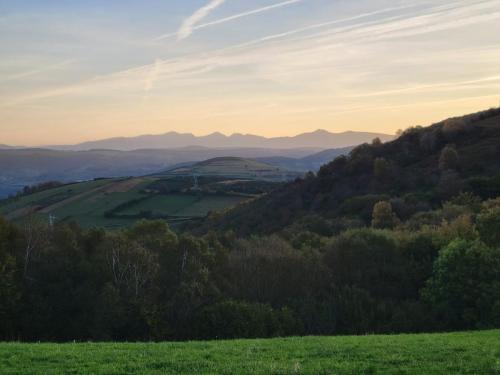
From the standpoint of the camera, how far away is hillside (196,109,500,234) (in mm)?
69938

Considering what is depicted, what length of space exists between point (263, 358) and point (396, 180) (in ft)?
248

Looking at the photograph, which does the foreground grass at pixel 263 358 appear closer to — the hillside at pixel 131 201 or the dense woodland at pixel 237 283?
the dense woodland at pixel 237 283

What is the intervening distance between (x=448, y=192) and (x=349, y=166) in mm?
29280

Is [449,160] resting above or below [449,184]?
above

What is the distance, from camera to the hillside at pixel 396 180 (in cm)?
6994

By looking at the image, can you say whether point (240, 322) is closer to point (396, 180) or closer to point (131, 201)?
point (396, 180)

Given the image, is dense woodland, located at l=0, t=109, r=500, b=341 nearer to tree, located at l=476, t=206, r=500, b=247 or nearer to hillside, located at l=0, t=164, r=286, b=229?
tree, located at l=476, t=206, r=500, b=247

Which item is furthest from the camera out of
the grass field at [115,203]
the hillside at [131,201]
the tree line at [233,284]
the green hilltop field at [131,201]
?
the green hilltop field at [131,201]

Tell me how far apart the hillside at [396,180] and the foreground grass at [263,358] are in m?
48.8

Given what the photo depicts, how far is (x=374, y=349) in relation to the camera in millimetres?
14344

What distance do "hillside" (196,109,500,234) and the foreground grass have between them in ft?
160

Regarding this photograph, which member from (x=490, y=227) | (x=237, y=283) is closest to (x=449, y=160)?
(x=490, y=227)

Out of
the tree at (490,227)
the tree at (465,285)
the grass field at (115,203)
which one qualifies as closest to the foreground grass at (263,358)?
the tree at (465,285)

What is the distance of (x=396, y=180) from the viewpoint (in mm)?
84812
